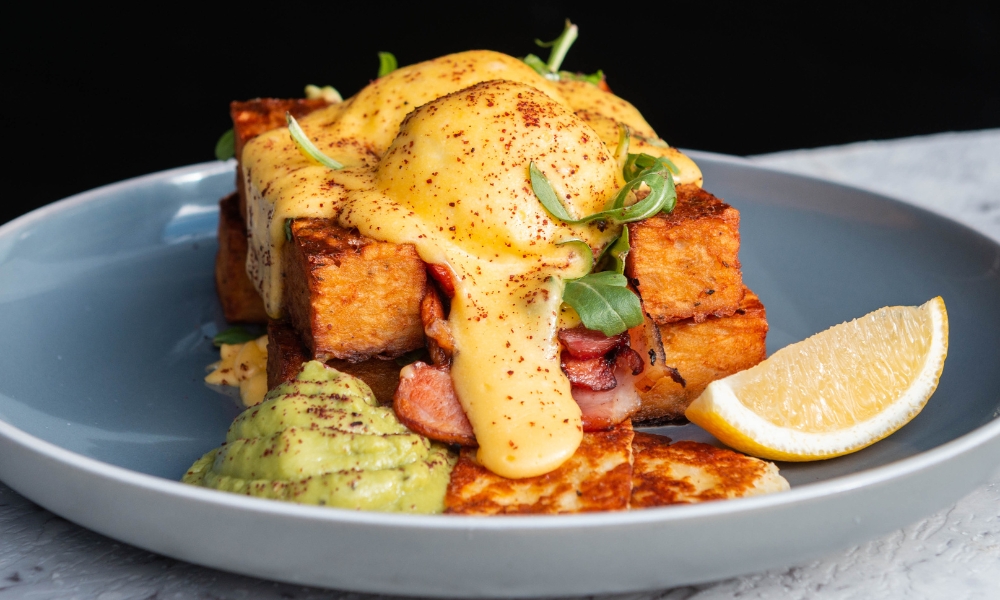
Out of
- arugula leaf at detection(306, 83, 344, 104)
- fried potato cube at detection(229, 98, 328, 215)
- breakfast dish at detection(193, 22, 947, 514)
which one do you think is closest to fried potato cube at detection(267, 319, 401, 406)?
breakfast dish at detection(193, 22, 947, 514)

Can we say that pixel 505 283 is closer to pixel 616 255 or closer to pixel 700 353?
pixel 616 255

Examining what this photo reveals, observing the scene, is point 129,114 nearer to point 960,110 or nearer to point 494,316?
point 494,316

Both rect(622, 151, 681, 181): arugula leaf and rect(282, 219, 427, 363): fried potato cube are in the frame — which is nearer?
rect(282, 219, 427, 363): fried potato cube

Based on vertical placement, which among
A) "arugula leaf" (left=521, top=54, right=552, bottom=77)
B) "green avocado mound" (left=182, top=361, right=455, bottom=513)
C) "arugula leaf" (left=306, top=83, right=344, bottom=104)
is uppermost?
"arugula leaf" (left=521, top=54, right=552, bottom=77)

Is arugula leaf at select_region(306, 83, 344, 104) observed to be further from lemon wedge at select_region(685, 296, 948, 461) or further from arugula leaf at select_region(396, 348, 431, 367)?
lemon wedge at select_region(685, 296, 948, 461)

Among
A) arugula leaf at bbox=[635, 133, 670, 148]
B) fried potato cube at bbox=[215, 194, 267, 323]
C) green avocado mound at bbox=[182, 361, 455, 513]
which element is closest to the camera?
green avocado mound at bbox=[182, 361, 455, 513]

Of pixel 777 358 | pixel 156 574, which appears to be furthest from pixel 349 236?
pixel 777 358

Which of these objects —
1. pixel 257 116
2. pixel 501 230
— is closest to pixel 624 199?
pixel 501 230
